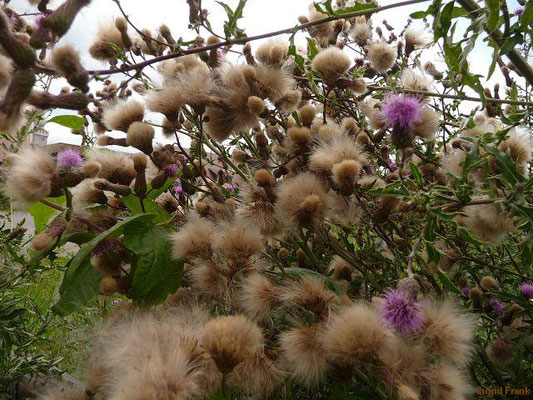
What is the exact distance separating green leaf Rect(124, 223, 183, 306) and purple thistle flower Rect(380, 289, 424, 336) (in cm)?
50

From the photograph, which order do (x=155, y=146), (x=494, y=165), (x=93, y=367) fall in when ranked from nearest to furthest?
(x=93, y=367) < (x=494, y=165) < (x=155, y=146)

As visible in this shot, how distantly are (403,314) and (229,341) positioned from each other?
1.01 feet

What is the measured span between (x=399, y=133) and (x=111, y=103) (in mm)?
938

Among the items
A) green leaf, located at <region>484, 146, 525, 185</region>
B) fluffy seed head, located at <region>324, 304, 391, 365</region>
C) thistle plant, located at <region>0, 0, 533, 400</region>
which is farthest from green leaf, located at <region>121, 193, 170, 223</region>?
green leaf, located at <region>484, 146, 525, 185</region>

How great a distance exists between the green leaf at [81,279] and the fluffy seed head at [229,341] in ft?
1.06

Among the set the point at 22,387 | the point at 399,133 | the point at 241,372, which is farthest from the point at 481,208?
the point at 22,387

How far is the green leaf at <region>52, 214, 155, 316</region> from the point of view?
927 millimetres

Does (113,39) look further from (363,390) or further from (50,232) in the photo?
(363,390)

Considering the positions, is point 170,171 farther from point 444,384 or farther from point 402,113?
point 444,384

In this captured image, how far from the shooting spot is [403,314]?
750 millimetres

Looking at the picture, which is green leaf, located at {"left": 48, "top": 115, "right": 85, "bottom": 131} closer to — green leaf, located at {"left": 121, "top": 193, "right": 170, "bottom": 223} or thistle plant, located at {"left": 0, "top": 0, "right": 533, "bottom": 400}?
thistle plant, located at {"left": 0, "top": 0, "right": 533, "bottom": 400}

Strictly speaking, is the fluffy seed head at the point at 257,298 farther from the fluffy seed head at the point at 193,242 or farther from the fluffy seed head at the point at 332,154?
the fluffy seed head at the point at 332,154

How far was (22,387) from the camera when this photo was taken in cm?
146

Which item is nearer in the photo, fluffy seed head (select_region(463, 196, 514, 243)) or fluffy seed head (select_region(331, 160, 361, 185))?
fluffy seed head (select_region(331, 160, 361, 185))
